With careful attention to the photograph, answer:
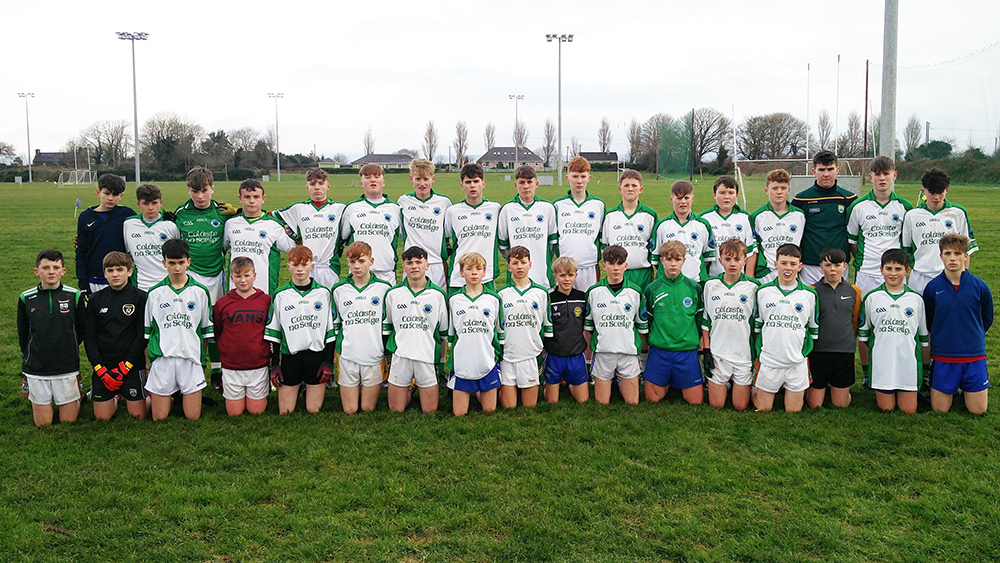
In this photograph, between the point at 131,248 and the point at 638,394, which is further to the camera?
the point at 131,248

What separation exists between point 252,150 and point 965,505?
275 feet

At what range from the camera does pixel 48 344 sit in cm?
525

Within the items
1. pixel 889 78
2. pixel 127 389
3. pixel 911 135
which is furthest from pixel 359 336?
pixel 911 135

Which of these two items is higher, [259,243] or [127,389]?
[259,243]

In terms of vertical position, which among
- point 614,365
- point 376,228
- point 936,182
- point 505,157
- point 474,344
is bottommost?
point 614,365

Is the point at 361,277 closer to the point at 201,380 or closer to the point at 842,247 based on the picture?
the point at 201,380

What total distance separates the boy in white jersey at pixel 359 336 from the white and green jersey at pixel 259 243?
99 cm

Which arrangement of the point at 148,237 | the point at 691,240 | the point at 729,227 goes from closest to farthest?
the point at 148,237, the point at 691,240, the point at 729,227

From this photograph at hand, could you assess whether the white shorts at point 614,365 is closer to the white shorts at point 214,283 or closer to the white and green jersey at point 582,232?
the white and green jersey at point 582,232

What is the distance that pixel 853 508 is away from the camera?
3.87 meters

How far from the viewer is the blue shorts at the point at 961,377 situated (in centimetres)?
528

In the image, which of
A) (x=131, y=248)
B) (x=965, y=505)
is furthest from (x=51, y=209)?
(x=965, y=505)

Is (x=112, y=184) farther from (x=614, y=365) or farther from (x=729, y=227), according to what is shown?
(x=729, y=227)

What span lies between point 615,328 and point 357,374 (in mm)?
2063
